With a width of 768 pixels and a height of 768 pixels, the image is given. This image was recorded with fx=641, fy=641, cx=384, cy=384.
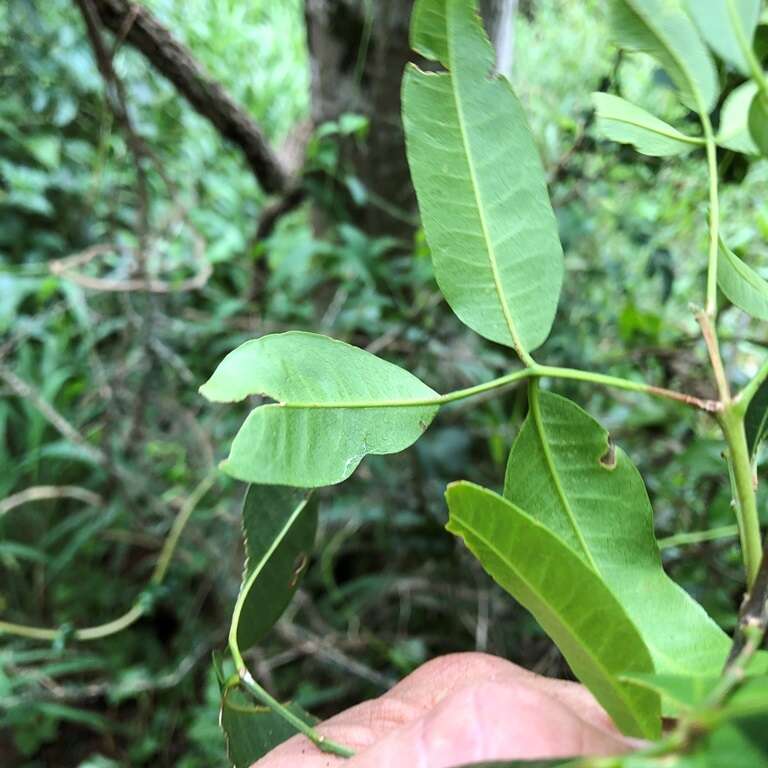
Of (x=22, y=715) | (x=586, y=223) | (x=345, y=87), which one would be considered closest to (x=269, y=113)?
(x=345, y=87)

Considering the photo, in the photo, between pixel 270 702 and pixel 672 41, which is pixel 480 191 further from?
pixel 270 702

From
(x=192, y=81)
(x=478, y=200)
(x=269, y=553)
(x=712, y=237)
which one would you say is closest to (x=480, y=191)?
(x=478, y=200)

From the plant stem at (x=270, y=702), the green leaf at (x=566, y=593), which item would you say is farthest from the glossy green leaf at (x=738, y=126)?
the plant stem at (x=270, y=702)

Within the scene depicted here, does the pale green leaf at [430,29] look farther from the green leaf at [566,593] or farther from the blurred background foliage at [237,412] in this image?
the blurred background foliage at [237,412]

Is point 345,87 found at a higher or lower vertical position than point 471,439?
higher

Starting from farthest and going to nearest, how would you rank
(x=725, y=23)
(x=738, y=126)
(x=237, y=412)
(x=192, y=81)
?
(x=237, y=412) < (x=192, y=81) < (x=738, y=126) < (x=725, y=23)

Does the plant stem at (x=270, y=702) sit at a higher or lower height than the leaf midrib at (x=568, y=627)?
lower

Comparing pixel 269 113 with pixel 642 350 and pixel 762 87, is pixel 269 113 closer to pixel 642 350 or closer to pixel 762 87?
pixel 642 350
